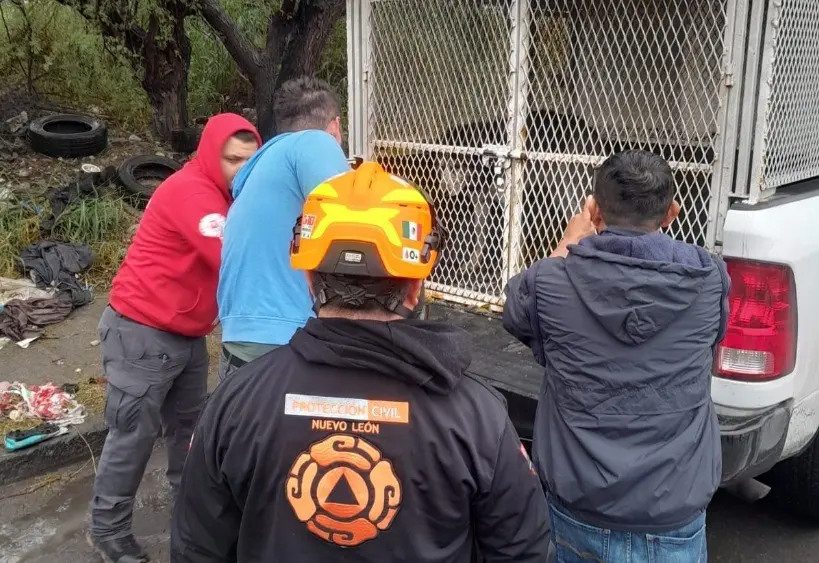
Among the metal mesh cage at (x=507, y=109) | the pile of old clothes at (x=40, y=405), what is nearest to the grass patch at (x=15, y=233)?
the pile of old clothes at (x=40, y=405)

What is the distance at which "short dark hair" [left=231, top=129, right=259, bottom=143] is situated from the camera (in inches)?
125

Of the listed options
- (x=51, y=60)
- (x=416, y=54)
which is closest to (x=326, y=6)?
(x=51, y=60)

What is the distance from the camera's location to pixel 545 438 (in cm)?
229

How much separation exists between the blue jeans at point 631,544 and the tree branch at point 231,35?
7.97 meters

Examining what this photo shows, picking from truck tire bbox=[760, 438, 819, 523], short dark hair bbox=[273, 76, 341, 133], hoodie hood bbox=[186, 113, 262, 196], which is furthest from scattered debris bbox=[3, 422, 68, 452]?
truck tire bbox=[760, 438, 819, 523]

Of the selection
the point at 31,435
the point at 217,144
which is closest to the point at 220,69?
the point at 31,435

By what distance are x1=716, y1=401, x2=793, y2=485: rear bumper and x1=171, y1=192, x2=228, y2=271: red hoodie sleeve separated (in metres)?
1.98

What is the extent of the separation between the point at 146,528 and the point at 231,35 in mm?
6692

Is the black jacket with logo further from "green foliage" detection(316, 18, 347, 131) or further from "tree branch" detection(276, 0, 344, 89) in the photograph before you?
"green foliage" detection(316, 18, 347, 131)

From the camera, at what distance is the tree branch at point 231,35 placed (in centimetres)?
884

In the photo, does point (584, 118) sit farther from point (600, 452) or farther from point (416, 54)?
point (600, 452)

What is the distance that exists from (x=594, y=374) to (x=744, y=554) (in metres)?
2.01

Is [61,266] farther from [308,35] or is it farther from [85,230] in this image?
[308,35]

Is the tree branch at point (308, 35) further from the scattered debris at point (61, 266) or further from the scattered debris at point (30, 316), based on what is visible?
the scattered debris at point (30, 316)
